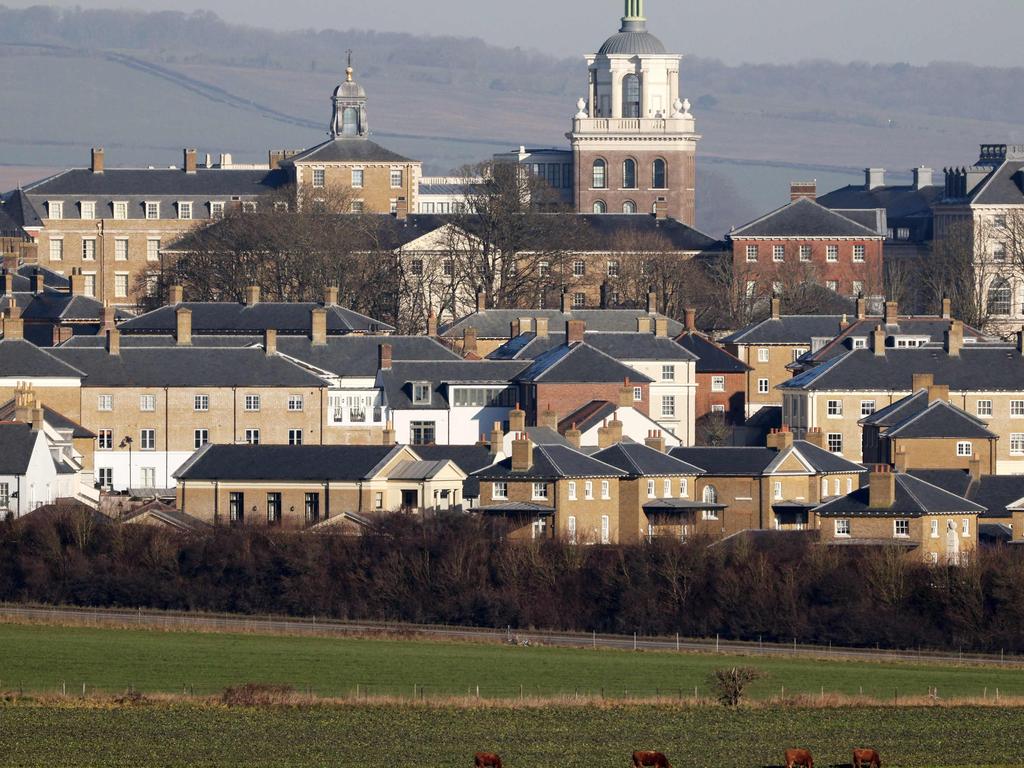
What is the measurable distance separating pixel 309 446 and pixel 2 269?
5007cm

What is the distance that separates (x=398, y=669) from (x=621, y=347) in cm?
4673

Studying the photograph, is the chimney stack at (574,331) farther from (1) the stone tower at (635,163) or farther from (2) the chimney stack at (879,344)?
(1) the stone tower at (635,163)

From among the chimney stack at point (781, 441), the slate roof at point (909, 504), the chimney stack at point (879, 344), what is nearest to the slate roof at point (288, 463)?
the chimney stack at point (781, 441)

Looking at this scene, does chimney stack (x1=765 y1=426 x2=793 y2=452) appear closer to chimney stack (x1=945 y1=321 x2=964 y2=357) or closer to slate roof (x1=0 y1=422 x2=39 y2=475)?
chimney stack (x1=945 y1=321 x2=964 y2=357)

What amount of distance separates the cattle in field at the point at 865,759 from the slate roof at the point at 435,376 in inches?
2097

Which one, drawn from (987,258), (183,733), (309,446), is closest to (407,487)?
(309,446)

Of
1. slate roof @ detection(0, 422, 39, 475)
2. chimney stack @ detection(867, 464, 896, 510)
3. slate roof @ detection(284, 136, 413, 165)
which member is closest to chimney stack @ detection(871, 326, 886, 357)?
chimney stack @ detection(867, 464, 896, 510)

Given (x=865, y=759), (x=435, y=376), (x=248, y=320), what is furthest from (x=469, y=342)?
(x=865, y=759)

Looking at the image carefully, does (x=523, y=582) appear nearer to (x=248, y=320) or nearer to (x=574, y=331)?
(x=574, y=331)

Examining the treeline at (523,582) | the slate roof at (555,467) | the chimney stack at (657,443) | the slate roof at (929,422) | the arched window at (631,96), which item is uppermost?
the arched window at (631,96)

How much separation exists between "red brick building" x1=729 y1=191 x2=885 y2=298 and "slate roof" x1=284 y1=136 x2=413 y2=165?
2061 centimetres

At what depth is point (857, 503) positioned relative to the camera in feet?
275

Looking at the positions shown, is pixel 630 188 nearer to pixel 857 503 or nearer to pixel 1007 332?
pixel 1007 332

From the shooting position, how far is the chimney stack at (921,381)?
10175 cm
